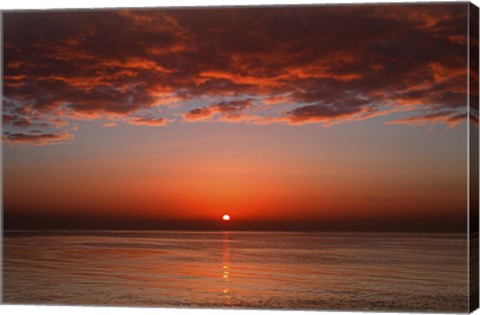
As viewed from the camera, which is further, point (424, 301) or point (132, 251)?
point (132, 251)

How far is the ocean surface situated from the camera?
323 inches

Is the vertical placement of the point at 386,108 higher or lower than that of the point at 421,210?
higher

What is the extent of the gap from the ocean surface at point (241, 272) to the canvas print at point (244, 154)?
16mm

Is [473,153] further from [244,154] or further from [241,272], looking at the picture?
[241,272]

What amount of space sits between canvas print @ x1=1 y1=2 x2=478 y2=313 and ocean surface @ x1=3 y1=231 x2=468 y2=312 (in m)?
0.02

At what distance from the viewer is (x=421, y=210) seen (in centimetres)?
831

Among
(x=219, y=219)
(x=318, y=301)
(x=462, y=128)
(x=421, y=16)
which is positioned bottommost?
(x=318, y=301)

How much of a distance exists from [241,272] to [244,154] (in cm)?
87

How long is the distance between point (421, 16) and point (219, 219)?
2210 millimetres

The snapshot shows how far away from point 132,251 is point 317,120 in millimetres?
1744

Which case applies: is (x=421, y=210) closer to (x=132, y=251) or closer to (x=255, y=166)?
(x=255, y=166)

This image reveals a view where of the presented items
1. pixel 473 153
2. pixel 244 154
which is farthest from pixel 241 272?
pixel 473 153

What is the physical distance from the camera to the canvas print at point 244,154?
813 centimetres

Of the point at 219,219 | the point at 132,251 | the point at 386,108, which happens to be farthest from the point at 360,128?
the point at 132,251
